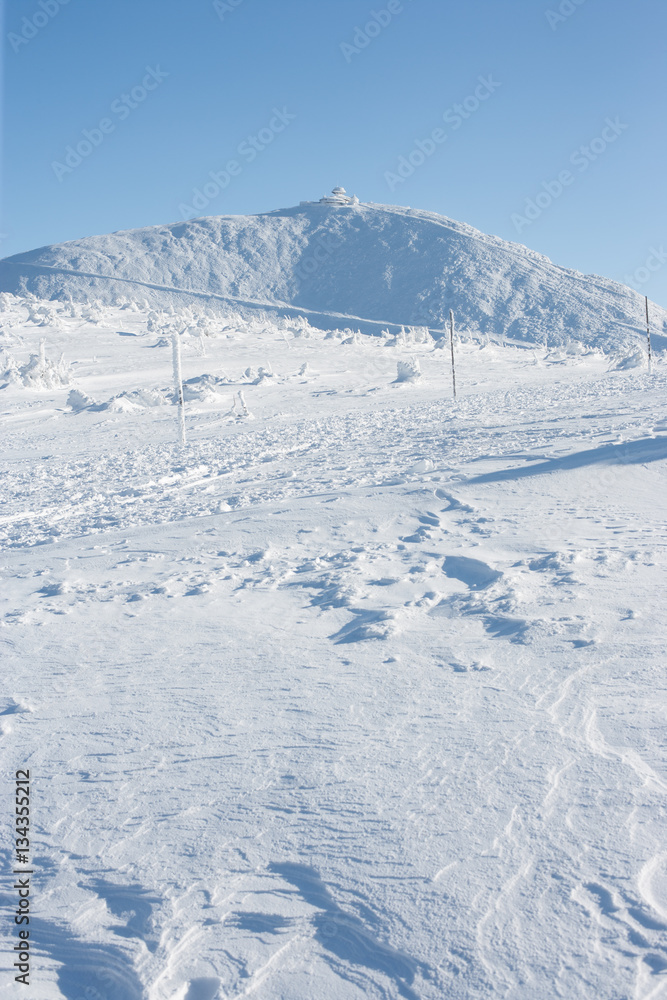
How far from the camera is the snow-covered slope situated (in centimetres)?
5734

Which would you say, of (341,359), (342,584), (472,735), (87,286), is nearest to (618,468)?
(342,584)

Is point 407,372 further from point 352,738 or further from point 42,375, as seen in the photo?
point 352,738

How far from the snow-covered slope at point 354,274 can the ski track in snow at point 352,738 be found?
4972 centimetres

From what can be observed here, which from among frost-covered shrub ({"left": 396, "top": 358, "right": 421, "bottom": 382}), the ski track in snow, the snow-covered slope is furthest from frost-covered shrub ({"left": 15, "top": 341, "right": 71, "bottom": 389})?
the snow-covered slope

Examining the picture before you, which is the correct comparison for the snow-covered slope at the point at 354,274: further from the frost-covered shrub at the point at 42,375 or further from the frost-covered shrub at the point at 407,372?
the frost-covered shrub at the point at 42,375

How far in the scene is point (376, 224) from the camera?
254 feet

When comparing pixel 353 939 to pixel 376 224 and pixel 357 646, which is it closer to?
pixel 357 646

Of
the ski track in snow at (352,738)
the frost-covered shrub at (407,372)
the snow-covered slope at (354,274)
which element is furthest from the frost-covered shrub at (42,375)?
the snow-covered slope at (354,274)

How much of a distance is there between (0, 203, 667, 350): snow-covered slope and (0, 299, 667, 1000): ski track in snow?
49721 mm

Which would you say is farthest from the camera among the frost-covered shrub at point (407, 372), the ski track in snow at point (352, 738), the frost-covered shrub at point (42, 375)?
the frost-covered shrub at point (407, 372)

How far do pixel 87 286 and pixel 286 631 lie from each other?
70.4 metres

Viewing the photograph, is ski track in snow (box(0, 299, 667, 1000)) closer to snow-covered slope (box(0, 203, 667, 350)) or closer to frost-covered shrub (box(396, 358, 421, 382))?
frost-covered shrub (box(396, 358, 421, 382))

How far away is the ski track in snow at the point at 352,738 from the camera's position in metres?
1.91

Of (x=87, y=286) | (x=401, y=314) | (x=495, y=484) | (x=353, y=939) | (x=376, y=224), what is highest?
(x=376, y=224)
